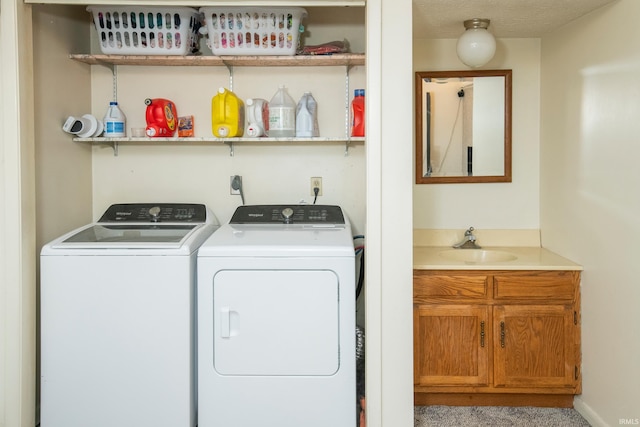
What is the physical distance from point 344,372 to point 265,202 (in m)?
1.16

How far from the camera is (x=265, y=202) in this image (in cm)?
310

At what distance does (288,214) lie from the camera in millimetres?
2844

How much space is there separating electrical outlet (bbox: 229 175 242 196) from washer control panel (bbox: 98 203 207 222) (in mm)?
227

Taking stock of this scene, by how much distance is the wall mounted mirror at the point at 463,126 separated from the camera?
10.3 feet

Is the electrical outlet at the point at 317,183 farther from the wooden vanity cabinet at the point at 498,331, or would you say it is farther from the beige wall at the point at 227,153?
the wooden vanity cabinet at the point at 498,331

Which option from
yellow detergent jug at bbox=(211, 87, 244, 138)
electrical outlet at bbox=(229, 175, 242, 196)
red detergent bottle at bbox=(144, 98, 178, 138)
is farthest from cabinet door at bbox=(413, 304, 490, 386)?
red detergent bottle at bbox=(144, 98, 178, 138)

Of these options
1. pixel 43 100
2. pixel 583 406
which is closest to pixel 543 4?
pixel 583 406

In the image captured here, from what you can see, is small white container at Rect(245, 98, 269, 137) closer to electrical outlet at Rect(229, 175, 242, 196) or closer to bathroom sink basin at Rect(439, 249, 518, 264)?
electrical outlet at Rect(229, 175, 242, 196)

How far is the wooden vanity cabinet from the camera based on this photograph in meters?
2.69

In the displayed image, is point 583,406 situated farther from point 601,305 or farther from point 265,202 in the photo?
point 265,202

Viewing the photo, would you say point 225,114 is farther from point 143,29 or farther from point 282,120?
point 143,29

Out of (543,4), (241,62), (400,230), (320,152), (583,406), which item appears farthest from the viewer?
(320,152)

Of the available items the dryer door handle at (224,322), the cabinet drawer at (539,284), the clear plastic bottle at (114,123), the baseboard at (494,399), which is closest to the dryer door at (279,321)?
the dryer door handle at (224,322)

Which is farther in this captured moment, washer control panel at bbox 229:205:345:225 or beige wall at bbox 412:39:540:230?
beige wall at bbox 412:39:540:230
